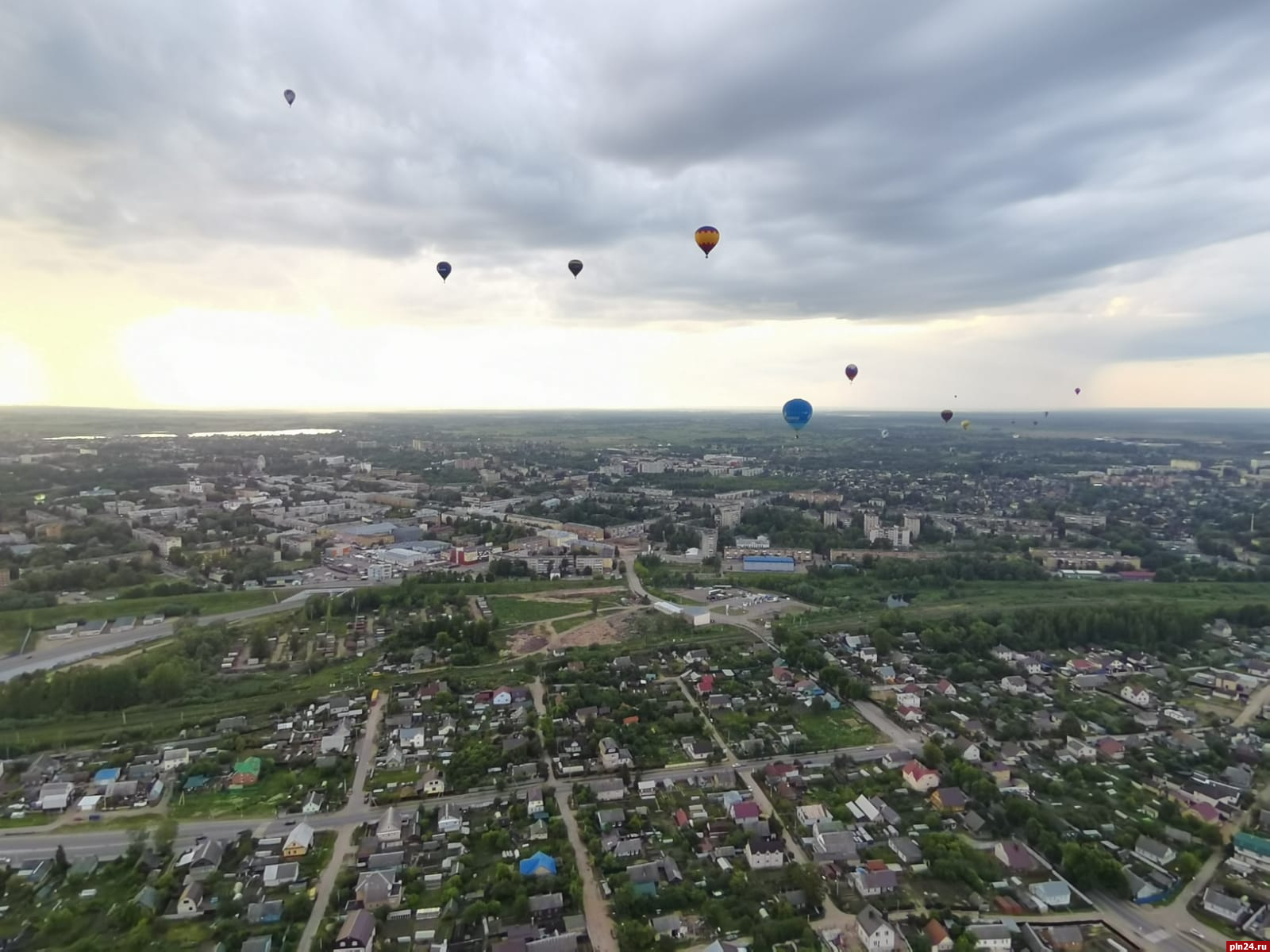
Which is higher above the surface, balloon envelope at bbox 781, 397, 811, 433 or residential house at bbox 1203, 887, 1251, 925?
balloon envelope at bbox 781, 397, 811, 433

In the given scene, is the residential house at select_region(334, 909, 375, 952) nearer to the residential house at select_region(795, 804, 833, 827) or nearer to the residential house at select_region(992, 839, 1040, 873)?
the residential house at select_region(795, 804, 833, 827)

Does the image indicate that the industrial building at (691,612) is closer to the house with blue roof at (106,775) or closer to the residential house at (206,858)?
the residential house at (206,858)

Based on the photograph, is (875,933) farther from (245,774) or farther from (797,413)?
Answer: (797,413)

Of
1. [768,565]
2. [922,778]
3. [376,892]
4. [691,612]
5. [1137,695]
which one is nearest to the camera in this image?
[376,892]

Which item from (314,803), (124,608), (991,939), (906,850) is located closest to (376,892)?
(314,803)

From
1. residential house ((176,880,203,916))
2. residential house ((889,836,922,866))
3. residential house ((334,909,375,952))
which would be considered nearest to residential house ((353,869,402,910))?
residential house ((334,909,375,952))

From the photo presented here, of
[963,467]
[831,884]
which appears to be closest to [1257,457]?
[963,467]

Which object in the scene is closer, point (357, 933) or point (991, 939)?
point (991, 939)
